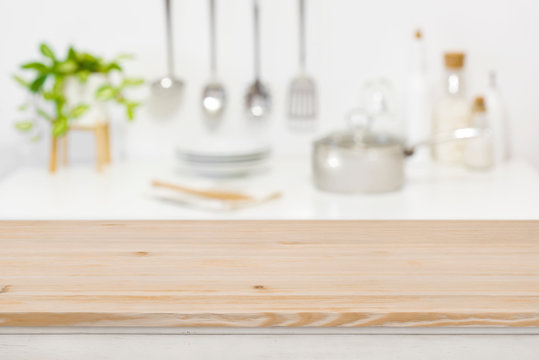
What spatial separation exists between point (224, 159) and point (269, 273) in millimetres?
626

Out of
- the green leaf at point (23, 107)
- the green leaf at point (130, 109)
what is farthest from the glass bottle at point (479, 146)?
the green leaf at point (23, 107)

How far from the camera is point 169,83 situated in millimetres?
1829

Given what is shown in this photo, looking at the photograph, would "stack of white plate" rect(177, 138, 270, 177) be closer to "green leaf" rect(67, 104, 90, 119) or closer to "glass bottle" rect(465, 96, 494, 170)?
"green leaf" rect(67, 104, 90, 119)

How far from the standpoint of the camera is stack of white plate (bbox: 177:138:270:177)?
1.67 metres

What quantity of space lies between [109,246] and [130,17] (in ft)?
2.58

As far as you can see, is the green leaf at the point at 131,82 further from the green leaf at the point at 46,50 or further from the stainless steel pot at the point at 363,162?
the stainless steel pot at the point at 363,162

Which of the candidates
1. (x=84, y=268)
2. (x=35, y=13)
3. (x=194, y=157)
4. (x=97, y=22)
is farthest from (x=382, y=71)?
(x=84, y=268)

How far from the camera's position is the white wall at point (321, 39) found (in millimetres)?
1809

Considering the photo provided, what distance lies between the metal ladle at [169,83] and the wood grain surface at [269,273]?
57cm

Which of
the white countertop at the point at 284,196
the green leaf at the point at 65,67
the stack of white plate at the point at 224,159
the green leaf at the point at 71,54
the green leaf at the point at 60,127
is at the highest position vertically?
the green leaf at the point at 71,54

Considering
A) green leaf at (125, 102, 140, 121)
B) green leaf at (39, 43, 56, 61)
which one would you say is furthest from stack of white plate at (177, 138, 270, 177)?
green leaf at (39, 43, 56, 61)

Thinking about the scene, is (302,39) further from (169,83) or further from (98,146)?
(98,146)

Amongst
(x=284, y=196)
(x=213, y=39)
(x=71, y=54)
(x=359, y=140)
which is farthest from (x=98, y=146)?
Answer: (x=359, y=140)

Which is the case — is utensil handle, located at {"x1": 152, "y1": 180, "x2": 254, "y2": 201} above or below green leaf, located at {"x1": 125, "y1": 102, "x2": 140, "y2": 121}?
below
